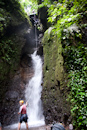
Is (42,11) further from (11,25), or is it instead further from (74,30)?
(74,30)

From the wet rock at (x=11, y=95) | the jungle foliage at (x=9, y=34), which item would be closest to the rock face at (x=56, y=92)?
the wet rock at (x=11, y=95)

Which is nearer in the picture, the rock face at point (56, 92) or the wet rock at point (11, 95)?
the rock face at point (56, 92)

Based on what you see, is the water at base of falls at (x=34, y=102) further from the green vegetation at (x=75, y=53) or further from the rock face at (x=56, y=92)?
the green vegetation at (x=75, y=53)

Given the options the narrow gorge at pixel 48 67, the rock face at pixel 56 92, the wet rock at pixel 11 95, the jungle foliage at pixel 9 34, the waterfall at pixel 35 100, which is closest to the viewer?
the narrow gorge at pixel 48 67

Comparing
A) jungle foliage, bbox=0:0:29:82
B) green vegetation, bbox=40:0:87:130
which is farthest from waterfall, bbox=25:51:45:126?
green vegetation, bbox=40:0:87:130

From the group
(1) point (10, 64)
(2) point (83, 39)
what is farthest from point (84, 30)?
(1) point (10, 64)

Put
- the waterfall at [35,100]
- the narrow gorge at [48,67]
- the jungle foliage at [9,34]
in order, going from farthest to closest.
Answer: the jungle foliage at [9,34] → the waterfall at [35,100] → the narrow gorge at [48,67]

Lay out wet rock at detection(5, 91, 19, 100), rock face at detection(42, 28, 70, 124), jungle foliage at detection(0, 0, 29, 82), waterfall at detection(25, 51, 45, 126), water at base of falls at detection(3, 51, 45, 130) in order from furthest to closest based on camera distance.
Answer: jungle foliage at detection(0, 0, 29, 82) → wet rock at detection(5, 91, 19, 100) → waterfall at detection(25, 51, 45, 126) → water at base of falls at detection(3, 51, 45, 130) → rock face at detection(42, 28, 70, 124)

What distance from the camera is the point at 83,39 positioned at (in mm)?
4477

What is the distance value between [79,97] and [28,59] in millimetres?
9858

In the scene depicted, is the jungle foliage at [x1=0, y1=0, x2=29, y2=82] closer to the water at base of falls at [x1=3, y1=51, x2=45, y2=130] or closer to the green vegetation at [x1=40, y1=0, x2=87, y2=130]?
the water at base of falls at [x1=3, y1=51, x2=45, y2=130]

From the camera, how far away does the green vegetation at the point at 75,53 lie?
3.19 meters

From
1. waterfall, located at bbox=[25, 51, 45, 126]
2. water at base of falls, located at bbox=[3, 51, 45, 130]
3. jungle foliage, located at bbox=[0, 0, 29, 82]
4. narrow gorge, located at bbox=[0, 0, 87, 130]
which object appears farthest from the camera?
jungle foliage, located at bbox=[0, 0, 29, 82]

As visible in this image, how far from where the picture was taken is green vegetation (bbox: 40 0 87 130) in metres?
3.19
